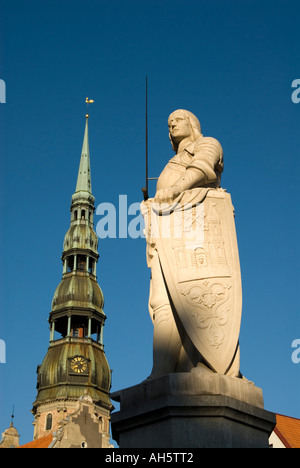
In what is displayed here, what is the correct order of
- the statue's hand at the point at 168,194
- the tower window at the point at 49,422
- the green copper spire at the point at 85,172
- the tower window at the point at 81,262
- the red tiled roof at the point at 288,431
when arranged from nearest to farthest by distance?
the statue's hand at the point at 168,194, the red tiled roof at the point at 288,431, the tower window at the point at 49,422, the tower window at the point at 81,262, the green copper spire at the point at 85,172

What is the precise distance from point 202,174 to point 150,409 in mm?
2812

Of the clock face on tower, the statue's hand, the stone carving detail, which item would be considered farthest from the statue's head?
the clock face on tower

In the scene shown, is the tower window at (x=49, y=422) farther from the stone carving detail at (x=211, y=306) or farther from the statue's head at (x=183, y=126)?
the stone carving detail at (x=211, y=306)

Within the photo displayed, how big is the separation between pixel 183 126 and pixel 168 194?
54.9 inches

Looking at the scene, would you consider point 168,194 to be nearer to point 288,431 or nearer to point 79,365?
point 288,431

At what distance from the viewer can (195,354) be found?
6934 mm

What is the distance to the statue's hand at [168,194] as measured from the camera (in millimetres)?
7554

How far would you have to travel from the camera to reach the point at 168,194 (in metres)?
7.55

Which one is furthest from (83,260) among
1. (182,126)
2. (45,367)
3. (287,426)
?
(182,126)

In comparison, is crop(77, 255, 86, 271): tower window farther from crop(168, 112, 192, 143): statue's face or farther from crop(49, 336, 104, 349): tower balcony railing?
crop(168, 112, 192, 143): statue's face

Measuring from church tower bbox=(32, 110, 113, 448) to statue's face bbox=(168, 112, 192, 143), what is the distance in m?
57.6

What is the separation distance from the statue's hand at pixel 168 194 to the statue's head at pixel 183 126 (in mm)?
1212

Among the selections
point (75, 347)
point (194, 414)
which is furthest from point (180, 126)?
point (75, 347)

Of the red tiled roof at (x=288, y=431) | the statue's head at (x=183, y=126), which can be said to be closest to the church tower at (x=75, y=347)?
the red tiled roof at (x=288, y=431)
